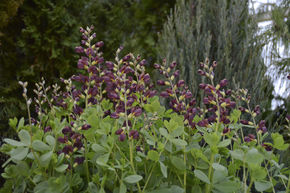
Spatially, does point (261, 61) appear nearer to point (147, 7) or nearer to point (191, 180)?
point (191, 180)

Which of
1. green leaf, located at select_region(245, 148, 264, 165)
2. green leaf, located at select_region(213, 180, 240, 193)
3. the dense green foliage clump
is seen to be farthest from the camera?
the dense green foliage clump

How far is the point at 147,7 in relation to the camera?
5.77m

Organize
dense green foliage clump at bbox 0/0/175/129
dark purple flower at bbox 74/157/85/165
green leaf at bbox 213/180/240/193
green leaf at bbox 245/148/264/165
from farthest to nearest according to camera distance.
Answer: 1. dense green foliage clump at bbox 0/0/175/129
2. dark purple flower at bbox 74/157/85/165
3. green leaf at bbox 213/180/240/193
4. green leaf at bbox 245/148/264/165

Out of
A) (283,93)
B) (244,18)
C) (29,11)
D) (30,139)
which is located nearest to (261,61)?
A: (244,18)

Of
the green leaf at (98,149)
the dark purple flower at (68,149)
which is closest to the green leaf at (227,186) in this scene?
the green leaf at (98,149)

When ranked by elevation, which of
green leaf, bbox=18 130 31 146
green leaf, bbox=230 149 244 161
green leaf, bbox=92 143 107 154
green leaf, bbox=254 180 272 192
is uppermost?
green leaf, bbox=18 130 31 146

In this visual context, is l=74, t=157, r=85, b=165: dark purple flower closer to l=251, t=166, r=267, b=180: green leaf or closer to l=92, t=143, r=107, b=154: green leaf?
l=92, t=143, r=107, b=154: green leaf

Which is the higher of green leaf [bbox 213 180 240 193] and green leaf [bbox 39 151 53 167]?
green leaf [bbox 39 151 53 167]

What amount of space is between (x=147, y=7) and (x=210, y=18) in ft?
9.33

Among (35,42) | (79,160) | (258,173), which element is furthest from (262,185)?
(35,42)

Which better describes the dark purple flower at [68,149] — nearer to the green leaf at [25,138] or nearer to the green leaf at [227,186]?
the green leaf at [25,138]

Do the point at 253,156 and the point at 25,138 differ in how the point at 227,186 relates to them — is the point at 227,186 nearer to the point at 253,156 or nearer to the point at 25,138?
the point at 253,156

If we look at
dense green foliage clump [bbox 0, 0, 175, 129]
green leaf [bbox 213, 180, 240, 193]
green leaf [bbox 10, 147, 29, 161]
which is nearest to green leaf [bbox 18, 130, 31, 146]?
green leaf [bbox 10, 147, 29, 161]

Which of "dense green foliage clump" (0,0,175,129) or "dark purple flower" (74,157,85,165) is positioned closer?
"dark purple flower" (74,157,85,165)
